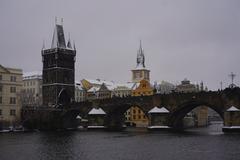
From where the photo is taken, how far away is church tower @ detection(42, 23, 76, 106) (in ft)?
406

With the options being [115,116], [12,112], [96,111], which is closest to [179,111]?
[115,116]

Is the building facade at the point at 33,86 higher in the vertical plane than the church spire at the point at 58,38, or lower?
Answer: lower

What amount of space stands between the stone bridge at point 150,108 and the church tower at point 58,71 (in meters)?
11.1

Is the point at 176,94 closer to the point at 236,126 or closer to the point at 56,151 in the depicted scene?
the point at 236,126

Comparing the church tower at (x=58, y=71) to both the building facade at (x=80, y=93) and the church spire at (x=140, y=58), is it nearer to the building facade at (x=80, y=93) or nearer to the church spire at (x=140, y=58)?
the building facade at (x=80, y=93)

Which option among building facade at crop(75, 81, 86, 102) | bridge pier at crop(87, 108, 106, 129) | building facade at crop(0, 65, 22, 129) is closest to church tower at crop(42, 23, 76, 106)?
bridge pier at crop(87, 108, 106, 129)

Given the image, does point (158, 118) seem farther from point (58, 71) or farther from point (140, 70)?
point (140, 70)

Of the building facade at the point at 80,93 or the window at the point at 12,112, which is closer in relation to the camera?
the window at the point at 12,112

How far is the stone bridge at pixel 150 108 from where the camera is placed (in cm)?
7844

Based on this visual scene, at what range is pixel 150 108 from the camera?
92188mm

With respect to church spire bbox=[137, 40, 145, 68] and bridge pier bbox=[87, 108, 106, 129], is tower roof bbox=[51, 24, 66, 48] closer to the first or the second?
bridge pier bbox=[87, 108, 106, 129]

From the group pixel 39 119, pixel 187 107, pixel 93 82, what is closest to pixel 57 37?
pixel 39 119

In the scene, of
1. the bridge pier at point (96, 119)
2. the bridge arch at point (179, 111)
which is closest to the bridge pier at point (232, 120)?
the bridge arch at point (179, 111)

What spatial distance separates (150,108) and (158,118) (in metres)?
4.67
